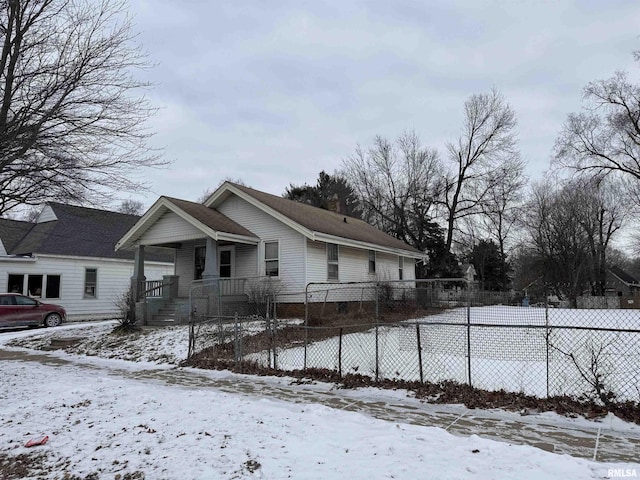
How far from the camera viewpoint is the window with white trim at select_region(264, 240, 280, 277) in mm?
17453

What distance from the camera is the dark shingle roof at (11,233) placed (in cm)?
2300

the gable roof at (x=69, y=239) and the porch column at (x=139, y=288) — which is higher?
the gable roof at (x=69, y=239)

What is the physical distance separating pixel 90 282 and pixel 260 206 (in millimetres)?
12243

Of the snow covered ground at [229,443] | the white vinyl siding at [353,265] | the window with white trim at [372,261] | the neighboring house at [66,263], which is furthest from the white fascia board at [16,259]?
the snow covered ground at [229,443]

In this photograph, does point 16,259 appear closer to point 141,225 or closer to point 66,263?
point 66,263

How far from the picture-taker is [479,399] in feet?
21.3

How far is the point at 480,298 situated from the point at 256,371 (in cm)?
1907

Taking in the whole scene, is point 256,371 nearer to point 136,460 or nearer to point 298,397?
point 298,397

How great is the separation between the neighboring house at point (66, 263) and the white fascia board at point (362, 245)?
1013 cm

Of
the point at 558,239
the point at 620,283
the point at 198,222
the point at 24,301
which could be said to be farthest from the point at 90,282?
the point at 620,283

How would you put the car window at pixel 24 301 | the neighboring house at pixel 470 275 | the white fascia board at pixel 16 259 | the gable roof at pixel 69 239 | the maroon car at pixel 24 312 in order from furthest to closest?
the neighboring house at pixel 470 275 → the gable roof at pixel 69 239 → the white fascia board at pixel 16 259 → the car window at pixel 24 301 → the maroon car at pixel 24 312

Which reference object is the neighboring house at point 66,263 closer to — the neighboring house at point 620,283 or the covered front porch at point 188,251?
the covered front porch at point 188,251

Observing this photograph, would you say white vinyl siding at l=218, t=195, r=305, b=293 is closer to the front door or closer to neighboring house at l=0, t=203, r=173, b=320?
the front door

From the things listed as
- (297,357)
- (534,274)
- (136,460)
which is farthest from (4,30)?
(534,274)
